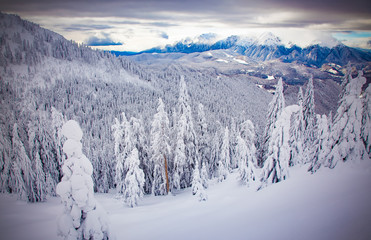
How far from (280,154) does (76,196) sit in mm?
11251

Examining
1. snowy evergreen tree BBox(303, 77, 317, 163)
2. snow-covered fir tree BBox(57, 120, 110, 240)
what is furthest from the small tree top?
snowy evergreen tree BBox(303, 77, 317, 163)

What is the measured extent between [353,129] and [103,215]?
11752mm

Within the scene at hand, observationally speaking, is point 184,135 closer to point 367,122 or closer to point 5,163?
point 367,122

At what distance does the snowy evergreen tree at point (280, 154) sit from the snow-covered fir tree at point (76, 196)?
1026 centimetres

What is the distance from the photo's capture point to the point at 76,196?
5906 millimetres

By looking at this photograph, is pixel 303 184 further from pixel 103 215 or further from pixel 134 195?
pixel 134 195

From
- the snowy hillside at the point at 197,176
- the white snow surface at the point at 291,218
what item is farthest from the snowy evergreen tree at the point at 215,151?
the white snow surface at the point at 291,218

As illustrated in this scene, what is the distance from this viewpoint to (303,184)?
8.91m

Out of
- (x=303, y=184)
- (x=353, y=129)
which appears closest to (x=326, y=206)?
(x=303, y=184)

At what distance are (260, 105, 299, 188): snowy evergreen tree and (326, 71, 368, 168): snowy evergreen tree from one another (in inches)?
98.5

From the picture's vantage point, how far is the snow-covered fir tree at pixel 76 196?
5.93m

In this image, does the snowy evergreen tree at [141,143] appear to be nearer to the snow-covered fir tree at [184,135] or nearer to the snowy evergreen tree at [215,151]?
the snow-covered fir tree at [184,135]

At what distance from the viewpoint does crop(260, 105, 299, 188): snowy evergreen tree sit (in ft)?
38.2

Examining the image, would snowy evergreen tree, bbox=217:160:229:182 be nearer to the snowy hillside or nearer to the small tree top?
the snowy hillside
